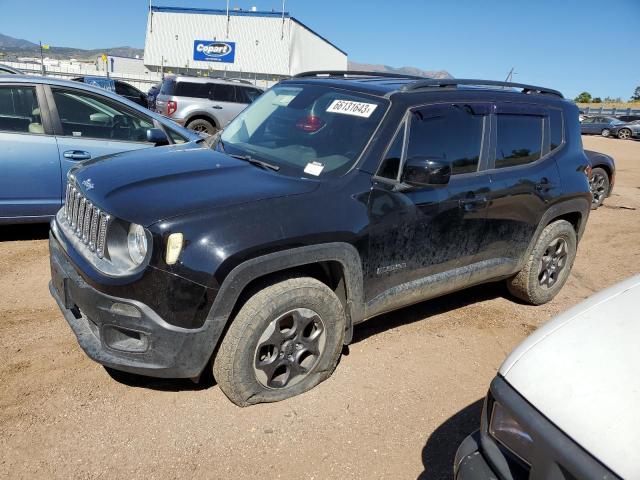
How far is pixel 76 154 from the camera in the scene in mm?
5133

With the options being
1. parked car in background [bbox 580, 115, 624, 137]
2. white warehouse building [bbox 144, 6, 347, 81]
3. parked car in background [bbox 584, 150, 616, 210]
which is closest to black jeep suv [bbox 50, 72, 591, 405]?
parked car in background [bbox 584, 150, 616, 210]

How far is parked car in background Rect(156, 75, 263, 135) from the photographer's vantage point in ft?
44.3

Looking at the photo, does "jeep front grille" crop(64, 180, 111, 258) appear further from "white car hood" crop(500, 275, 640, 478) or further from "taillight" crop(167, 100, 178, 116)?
"taillight" crop(167, 100, 178, 116)

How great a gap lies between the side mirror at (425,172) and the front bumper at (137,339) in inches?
59.1

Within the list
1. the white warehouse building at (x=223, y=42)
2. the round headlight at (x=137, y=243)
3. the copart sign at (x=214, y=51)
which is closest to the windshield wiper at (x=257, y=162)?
the round headlight at (x=137, y=243)

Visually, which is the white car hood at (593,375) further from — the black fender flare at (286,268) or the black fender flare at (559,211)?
the black fender flare at (559,211)

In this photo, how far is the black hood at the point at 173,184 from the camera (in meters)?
2.62

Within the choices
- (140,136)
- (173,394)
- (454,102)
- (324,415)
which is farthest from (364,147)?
(140,136)

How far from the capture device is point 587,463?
1.47m

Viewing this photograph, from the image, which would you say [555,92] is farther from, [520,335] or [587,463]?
[587,463]

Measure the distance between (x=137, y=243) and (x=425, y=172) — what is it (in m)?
1.67

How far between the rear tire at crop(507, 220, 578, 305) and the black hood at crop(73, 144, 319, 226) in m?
2.44

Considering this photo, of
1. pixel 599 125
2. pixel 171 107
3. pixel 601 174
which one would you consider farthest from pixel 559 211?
pixel 599 125

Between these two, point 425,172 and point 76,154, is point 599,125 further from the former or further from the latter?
point 425,172
